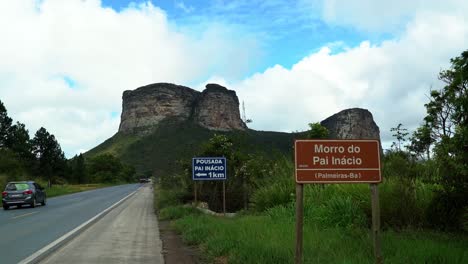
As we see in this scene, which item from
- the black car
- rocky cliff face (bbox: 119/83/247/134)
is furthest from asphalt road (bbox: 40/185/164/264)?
rocky cliff face (bbox: 119/83/247/134)

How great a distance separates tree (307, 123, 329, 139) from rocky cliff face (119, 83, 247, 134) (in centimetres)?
11460

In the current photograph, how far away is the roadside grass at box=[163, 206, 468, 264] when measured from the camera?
6836mm

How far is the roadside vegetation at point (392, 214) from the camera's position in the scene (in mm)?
7422

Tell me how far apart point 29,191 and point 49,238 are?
1820cm

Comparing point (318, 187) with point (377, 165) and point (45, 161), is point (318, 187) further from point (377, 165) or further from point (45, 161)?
point (45, 161)

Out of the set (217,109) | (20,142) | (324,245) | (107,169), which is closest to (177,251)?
(324,245)

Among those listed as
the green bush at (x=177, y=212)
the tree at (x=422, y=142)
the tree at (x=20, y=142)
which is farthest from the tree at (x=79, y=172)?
the tree at (x=422, y=142)

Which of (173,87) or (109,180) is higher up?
(173,87)

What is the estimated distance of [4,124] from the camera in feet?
239

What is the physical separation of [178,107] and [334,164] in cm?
15159

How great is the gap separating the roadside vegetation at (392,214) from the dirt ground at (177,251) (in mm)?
290

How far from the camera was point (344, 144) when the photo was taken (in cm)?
704

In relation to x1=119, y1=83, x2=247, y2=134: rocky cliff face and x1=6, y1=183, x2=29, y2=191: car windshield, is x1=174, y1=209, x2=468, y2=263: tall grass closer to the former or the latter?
x1=6, y1=183, x2=29, y2=191: car windshield

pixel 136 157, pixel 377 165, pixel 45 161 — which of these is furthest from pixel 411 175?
pixel 136 157
